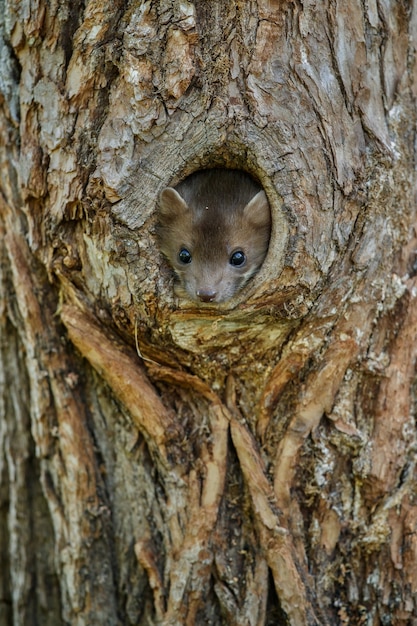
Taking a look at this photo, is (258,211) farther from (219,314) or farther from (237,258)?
(219,314)

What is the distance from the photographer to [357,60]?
134 inches

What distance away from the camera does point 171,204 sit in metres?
3.68

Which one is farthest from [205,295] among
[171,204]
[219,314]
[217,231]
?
[217,231]

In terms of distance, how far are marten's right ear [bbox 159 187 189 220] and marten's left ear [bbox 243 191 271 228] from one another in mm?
343

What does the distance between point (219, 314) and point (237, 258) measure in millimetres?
696

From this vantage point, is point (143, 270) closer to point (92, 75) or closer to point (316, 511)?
point (92, 75)

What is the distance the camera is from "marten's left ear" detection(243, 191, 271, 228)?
3.66 m

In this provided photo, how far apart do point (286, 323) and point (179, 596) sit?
1503mm

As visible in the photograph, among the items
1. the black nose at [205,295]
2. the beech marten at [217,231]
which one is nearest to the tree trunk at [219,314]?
the black nose at [205,295]

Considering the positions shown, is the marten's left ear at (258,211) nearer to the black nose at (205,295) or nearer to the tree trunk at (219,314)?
the tree trunk at (219,314)

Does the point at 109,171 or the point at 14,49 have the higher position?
the point at 14,49

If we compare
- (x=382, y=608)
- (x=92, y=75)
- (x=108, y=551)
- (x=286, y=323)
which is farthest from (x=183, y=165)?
(x=382, y=608)

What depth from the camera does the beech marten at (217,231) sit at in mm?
3895

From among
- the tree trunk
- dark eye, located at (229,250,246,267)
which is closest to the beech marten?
dark eye, located at (229,250,246,267)
